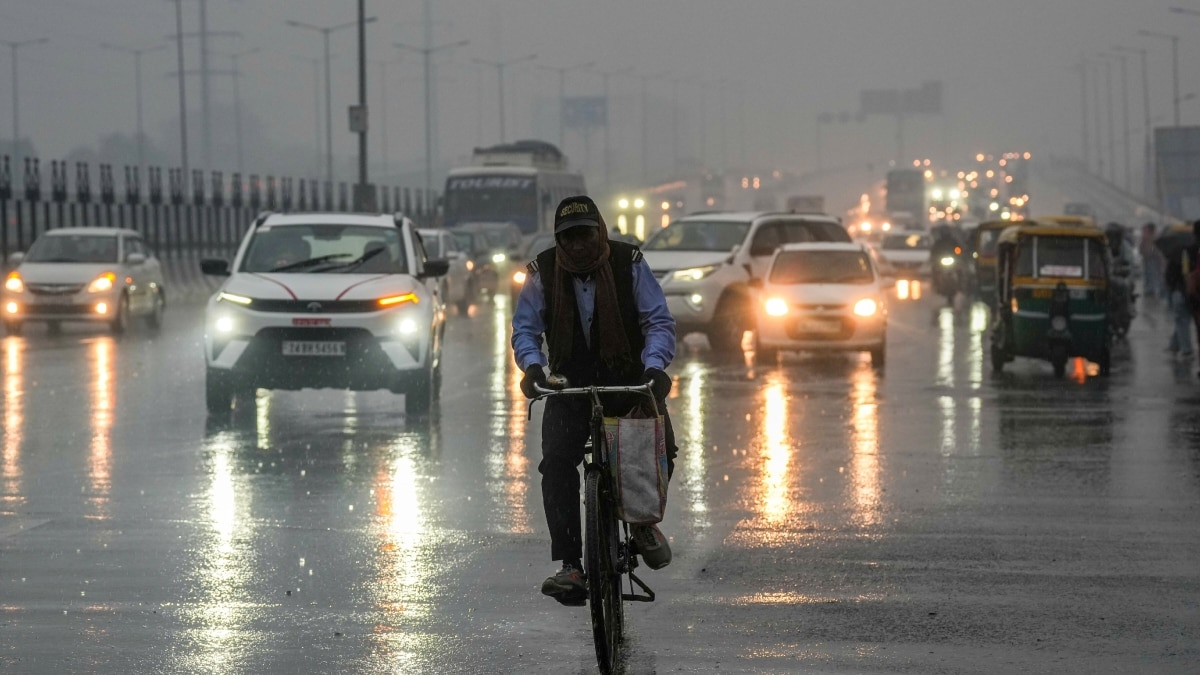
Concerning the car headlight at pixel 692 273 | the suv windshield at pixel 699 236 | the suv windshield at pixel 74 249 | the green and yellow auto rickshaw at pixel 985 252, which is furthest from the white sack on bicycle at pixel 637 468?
the green and yellow auto rickshaw at pixel 985 252

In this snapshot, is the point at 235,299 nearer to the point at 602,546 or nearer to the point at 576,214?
the point at 576,214

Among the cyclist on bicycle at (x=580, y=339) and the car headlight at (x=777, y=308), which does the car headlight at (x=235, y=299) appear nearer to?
the car headlight at (x=777, y=308)

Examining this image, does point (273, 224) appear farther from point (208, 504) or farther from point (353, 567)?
point (353, 567)

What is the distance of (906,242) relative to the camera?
58625 millimetres

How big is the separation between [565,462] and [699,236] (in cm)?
2024

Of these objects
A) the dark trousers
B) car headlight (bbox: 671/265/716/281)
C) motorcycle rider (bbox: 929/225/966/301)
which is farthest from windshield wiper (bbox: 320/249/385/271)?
motorcycle rider (bbox: 929/225/966/301)

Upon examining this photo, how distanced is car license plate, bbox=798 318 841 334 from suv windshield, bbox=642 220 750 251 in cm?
397

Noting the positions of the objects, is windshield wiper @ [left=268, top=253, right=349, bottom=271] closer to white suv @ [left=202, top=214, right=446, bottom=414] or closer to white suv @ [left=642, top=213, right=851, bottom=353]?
white suv @ [left=202, top=214, right=446, bottom=414]

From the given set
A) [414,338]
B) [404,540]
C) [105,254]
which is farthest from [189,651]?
[105,254]

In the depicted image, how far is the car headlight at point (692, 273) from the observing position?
25.8 metres

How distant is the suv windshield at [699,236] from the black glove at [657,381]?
1985cm

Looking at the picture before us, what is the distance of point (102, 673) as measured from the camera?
6672 mm

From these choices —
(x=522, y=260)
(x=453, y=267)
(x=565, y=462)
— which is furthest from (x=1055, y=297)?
(x=453, y=267)

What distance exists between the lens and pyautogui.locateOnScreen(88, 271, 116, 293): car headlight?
28703mm
